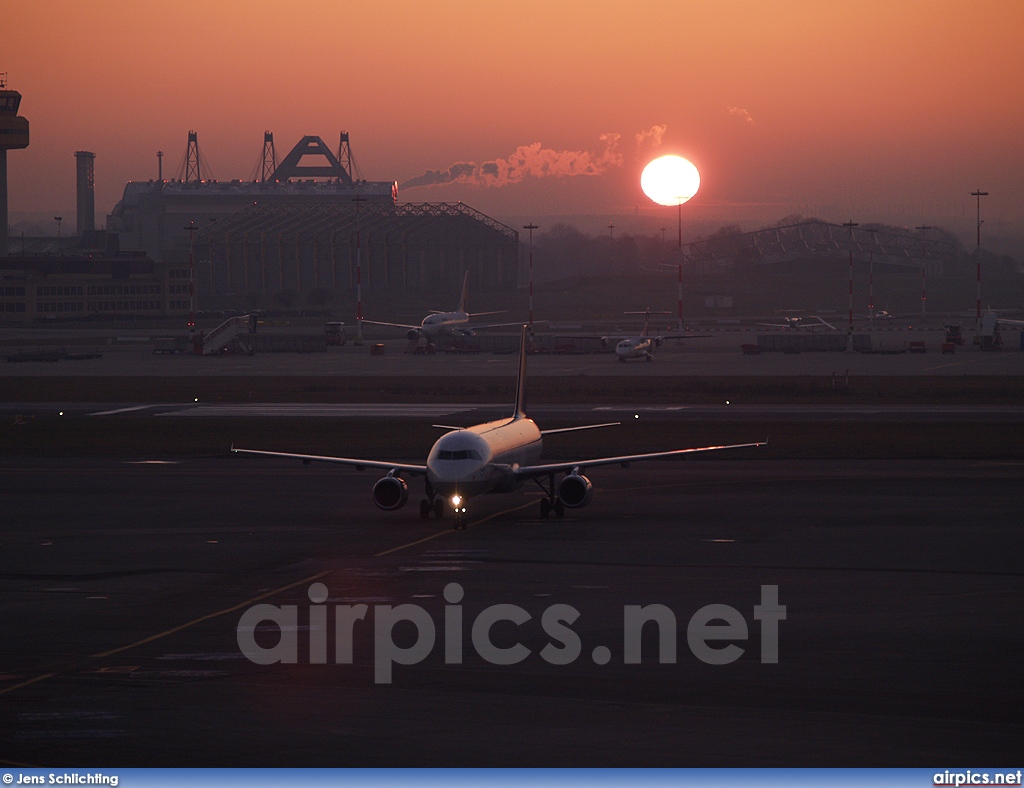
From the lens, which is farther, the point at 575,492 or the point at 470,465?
the point at 575,492

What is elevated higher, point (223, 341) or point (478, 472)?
point (223, 341)

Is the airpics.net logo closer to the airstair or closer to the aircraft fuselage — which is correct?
the aircraft fuselage

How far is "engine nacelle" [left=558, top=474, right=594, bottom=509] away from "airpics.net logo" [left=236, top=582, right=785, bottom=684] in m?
11.3

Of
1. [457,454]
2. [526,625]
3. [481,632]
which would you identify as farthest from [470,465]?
[481,632]

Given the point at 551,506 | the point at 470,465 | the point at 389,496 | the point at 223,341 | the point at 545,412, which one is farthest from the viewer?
the point at 223,341

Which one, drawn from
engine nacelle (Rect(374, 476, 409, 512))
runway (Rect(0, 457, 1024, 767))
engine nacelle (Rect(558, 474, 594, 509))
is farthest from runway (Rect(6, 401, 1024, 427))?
engine nacelle (Rect(374, 476, 409, 512))

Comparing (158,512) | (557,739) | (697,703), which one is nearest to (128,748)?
(557,739)

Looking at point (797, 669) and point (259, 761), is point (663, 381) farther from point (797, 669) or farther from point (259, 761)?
point (259, 761)

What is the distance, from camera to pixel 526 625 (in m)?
25.4

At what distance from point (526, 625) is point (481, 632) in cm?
114

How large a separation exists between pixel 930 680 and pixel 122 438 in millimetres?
53106

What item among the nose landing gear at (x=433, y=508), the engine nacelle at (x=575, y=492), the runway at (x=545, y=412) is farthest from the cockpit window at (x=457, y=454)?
the runway at (x=545, y=412)

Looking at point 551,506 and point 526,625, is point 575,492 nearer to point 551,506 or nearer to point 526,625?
point 551,506

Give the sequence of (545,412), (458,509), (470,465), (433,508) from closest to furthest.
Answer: (470,465) < (458,509) < (433,508) < (545,412)
